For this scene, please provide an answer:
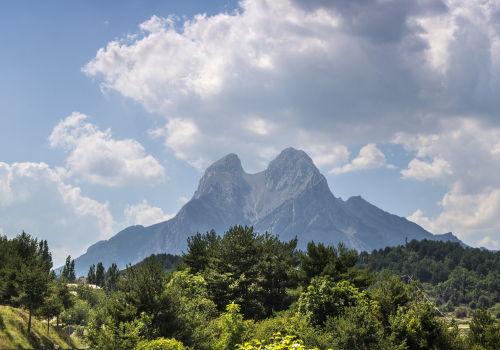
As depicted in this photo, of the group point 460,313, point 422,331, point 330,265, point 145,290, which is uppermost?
point 330,265

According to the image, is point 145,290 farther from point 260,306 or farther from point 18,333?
point 260,306

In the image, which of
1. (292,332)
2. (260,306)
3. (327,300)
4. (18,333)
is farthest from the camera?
(260,306)

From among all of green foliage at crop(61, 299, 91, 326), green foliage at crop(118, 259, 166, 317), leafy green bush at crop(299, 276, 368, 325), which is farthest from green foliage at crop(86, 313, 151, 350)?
green foliage at crop(61, 299, 91, 326)

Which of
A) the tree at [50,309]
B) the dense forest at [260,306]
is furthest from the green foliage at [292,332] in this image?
the tree at [50,309]

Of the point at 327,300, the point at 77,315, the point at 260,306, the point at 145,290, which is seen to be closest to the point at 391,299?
the point at 327,300

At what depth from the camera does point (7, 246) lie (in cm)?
6109

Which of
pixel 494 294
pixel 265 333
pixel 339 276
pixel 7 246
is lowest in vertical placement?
pixel 494 294

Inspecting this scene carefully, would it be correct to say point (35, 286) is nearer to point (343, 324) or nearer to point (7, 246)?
point (7, 246)

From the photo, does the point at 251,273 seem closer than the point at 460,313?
Yes

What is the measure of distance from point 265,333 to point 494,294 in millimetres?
194840

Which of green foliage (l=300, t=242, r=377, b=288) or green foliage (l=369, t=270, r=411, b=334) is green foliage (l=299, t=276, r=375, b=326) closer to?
green foliage (l=369, t=270, r=411, b=334)

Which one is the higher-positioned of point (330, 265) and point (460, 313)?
point (330, 265)

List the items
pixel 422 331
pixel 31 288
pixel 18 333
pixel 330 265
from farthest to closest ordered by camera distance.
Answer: pixel 330 265 → pixel 31 288 → pixel 18 333 → pixel 422 331

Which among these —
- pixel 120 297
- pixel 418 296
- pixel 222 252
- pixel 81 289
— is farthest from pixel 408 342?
pixel 81 289
